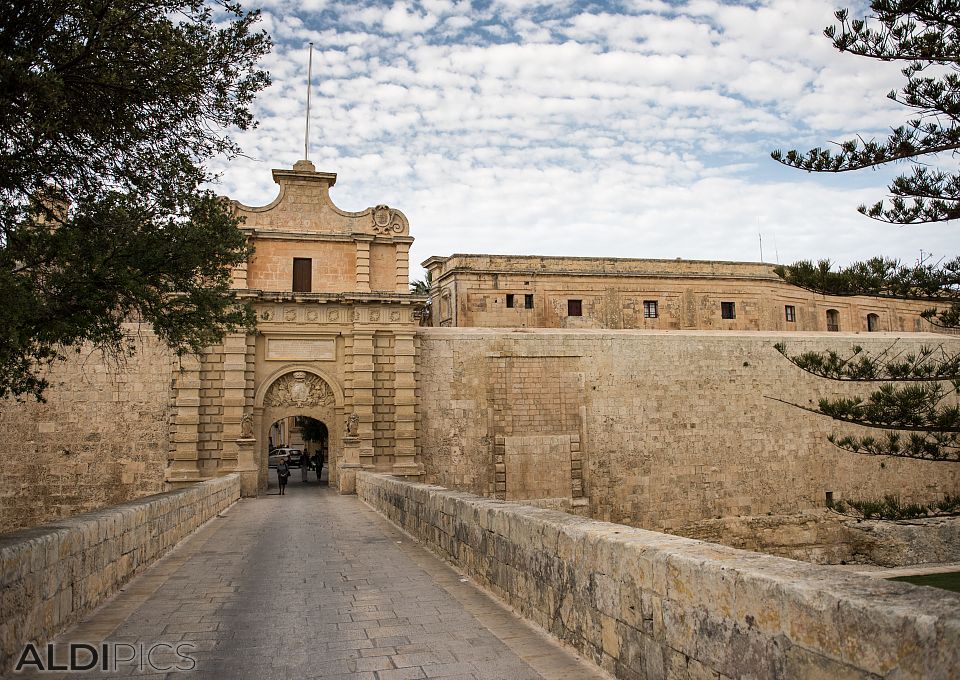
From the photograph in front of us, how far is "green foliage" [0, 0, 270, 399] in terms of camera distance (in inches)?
245

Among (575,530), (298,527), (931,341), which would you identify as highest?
(931,341)

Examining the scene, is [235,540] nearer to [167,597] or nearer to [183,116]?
[167,597]

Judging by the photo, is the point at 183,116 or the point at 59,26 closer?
the point at 59,26

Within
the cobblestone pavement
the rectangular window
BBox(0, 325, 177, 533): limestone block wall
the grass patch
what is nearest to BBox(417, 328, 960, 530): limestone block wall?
the rectangular window

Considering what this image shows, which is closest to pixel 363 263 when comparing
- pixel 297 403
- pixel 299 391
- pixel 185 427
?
pixel 299 391

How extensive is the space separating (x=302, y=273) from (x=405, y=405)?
4.78m

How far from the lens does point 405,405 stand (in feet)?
64.0

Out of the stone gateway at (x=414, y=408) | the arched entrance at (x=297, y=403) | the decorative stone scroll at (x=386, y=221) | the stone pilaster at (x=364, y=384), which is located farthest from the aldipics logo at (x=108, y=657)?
the decorative stone scroll at (x=386, y=221)

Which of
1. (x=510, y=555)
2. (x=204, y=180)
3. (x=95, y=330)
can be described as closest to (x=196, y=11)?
(x=204, y=180)

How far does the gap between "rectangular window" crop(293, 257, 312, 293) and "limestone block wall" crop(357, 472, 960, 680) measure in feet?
50.5

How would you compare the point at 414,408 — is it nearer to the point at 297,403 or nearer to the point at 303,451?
the point at 297,403

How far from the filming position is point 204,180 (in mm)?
8039

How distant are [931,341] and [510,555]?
23.8m

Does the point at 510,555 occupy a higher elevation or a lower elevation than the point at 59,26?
lower
